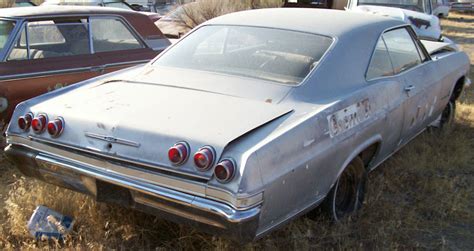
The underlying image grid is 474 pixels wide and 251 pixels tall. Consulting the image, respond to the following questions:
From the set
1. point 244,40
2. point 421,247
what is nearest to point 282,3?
point 244,40

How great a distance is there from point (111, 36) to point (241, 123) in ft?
11.4

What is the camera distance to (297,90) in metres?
3.25

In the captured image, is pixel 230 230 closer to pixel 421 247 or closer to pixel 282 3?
pixel 421 247

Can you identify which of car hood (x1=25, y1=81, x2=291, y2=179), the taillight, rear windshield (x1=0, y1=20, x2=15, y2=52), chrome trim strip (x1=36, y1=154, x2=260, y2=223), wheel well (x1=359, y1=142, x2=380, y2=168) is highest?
rear windshield (x1=0, y1=20, x2=15, y2=52)

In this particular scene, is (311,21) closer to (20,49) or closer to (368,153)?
(368,153)

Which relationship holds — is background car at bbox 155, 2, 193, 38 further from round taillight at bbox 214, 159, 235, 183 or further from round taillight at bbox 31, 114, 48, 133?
round taillight at bbox 214, 159, 235, 183

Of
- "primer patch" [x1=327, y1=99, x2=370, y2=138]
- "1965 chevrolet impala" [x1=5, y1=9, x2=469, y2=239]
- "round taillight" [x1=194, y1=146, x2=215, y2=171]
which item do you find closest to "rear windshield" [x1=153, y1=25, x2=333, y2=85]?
"1965 chevrolet impala" [x1=5, y1=9, x2=469, y2=239]

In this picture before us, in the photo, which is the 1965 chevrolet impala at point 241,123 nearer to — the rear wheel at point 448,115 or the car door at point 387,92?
the car door at point 387,92

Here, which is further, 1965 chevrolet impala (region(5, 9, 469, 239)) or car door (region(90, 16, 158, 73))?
car door (region(90, 16, 158, 73))

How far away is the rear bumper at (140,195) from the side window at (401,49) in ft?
7.32

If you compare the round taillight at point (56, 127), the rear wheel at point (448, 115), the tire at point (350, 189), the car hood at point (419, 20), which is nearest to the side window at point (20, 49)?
the round taillight at point (56, 127)

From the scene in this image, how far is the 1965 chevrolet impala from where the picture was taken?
2.64 metres

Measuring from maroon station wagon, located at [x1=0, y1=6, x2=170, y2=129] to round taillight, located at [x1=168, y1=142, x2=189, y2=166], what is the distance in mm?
2692

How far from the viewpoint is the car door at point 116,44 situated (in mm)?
5566
